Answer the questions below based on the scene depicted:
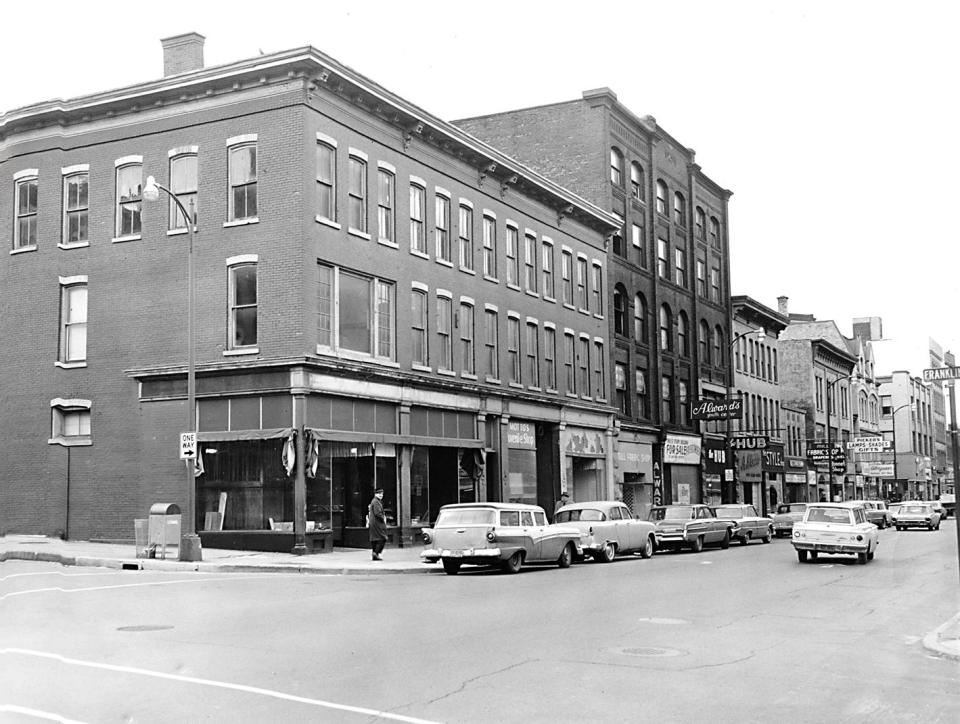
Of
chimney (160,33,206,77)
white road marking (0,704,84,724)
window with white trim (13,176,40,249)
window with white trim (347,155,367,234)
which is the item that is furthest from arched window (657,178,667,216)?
white road marking (0,704,84,724)

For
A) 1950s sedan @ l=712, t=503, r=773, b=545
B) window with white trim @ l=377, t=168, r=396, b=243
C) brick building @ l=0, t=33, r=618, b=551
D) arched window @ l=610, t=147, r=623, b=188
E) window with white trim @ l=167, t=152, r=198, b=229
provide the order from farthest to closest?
arched window @ l=610, t=147, r=623, b=188 < 1950s sedan @ l=712, t=503, r=773, b=545 < window with white trim @ l=377, t=168, r=396, b=243 < window with white trim @ l=167, t=152, r=198, b=229 < brick building @ l=0, t=33, r=618, b=551

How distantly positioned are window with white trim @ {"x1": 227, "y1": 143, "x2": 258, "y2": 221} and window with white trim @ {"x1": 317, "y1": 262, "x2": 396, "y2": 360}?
2.58 metres

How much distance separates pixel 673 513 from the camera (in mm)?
35750

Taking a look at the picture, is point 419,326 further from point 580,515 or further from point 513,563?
point 513,563

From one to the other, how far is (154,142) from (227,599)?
18.2 m

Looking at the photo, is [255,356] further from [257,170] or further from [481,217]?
[481,217]

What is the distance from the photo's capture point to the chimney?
32.6m

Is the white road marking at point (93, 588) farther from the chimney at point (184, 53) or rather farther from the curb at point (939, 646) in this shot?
the chimney at point (184, 53)

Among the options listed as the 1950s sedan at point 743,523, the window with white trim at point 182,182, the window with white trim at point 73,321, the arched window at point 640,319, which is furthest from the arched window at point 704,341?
the window with white trim at point 73,321

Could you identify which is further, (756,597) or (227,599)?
(756,597)

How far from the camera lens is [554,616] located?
15.1 metres

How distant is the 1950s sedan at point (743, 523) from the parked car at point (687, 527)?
67.4 inches

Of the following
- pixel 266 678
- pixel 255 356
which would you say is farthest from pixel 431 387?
pixel 266 678

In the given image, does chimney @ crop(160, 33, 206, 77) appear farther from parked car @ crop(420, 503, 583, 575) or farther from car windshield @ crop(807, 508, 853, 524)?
car windshield @ crop(807, 508, 853, 524)
